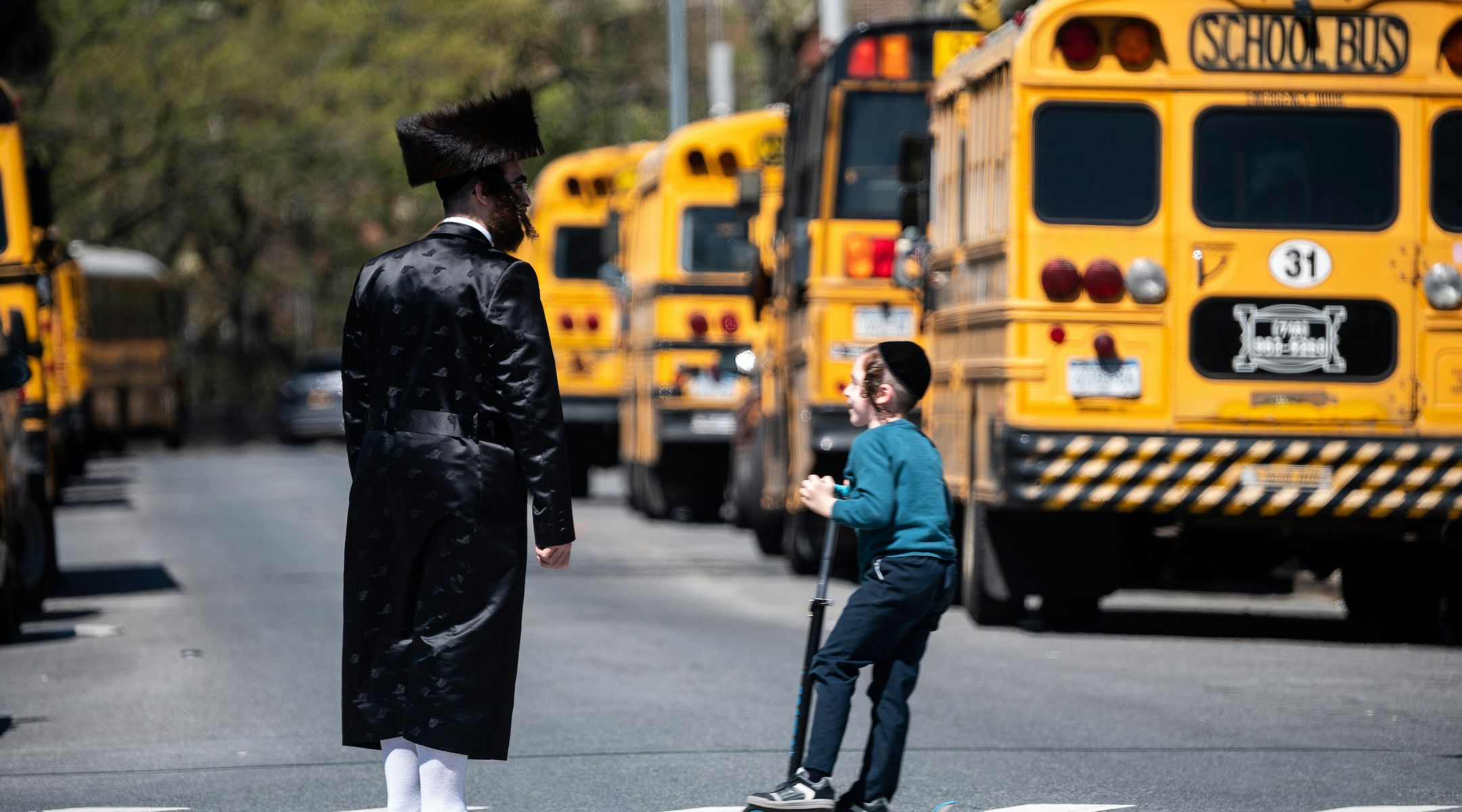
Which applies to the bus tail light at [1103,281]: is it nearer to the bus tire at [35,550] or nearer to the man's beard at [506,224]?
the bus tire at [35,550]

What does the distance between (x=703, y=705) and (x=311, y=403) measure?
112 feet

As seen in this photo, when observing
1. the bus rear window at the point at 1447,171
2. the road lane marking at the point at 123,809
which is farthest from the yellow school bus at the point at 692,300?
the road lane marking at the point at 123,809

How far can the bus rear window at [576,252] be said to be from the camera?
80.6 feet

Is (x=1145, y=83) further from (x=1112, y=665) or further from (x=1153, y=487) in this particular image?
(x=1112, y=665)

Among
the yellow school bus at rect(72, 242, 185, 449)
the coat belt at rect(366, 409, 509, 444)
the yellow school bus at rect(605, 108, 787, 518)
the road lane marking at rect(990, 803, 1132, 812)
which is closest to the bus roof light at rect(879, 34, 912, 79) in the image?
the yellow school bus at rect(605, 108, 787, 518)

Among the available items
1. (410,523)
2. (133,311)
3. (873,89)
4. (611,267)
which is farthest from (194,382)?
(410,523)

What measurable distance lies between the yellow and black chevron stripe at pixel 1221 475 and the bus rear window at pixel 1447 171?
1109 millimetres

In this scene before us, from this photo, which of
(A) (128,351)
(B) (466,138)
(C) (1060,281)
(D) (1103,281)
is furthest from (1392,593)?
(A) (128,351)

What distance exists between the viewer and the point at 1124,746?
827cm

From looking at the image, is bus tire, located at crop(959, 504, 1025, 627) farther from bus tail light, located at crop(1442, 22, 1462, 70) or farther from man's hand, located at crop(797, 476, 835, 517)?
man's hand, located at crop(797, 476, 835, 517)

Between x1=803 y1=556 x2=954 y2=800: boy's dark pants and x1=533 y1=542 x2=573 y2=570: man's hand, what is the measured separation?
1.17m

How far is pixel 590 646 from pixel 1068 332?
2.71 m

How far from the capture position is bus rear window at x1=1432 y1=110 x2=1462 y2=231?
1139 cm

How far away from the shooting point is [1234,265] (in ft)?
37.1
